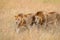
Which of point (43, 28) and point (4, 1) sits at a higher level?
point (4, 1)

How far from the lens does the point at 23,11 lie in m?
1.39

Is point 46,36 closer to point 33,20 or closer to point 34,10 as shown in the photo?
point 33,20

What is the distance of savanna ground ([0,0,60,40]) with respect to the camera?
3.86 ft

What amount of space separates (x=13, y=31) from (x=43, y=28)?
244mm

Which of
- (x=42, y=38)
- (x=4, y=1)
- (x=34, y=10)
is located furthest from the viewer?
(x=4, y=1)

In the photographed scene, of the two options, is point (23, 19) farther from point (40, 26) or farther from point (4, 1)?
point (4, 1)

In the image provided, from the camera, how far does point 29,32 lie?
1205 mm

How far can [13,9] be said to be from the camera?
4.75 feet

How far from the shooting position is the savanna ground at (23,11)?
118cm

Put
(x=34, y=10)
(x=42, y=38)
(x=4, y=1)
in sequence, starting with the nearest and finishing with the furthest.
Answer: (x=42, y=38) < (x=34, y=10) < (x=4, y=1)

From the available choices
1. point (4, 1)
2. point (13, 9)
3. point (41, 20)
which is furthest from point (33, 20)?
point (4, 1)

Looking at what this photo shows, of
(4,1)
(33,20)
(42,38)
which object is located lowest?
(42,38)

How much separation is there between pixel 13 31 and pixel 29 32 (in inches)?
5.3

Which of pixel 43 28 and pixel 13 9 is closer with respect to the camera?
pixel 43 28
